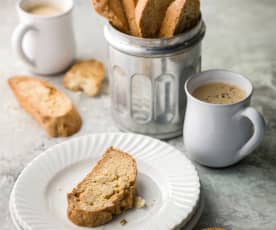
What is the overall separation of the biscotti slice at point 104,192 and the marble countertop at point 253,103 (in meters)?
0.13

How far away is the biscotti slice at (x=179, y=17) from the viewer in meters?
1.25

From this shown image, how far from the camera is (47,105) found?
141 cm

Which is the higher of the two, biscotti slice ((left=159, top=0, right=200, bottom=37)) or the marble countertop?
biscotti slice ((left=159, top=0, right=200, bottom=37))

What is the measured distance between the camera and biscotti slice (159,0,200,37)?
1252 millimetres

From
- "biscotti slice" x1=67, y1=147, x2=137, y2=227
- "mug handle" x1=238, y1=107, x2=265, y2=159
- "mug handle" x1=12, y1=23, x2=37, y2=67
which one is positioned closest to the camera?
"biscotti slice" x1=67, y1=147, x2=137, y2=227

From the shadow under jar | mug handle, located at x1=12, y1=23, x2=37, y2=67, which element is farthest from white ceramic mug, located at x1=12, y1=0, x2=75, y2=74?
the shadow under jar

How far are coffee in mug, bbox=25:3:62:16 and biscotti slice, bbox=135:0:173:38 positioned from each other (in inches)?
13.9

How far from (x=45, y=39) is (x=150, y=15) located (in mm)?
347

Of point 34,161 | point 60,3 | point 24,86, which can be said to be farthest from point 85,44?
point 34,161

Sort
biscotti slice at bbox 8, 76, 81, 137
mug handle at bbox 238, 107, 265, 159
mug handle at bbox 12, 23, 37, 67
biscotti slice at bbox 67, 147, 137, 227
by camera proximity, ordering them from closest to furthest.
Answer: biscotti slice at bbox 67, 147, 137, 227, mug handle at bbox 238, 107, 265, 159, biscotti slice at bbox 8, 76, 81, 137, mug handle at bbox 12, 23, 37, 67

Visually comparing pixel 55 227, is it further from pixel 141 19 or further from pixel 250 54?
pixel 250 54

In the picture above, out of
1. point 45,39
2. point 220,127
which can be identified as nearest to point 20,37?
point 45,39

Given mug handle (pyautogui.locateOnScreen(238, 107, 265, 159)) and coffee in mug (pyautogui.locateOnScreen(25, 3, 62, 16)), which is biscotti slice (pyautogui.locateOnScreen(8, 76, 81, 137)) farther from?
mug handle (pyautogui.locateOnScreen(238, 107, 265, 159))

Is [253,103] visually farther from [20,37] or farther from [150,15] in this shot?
[20,37]
